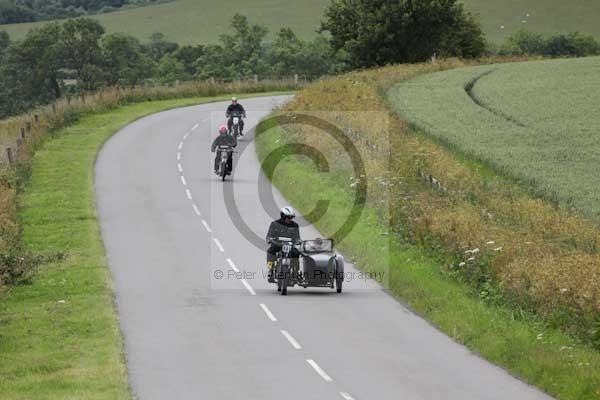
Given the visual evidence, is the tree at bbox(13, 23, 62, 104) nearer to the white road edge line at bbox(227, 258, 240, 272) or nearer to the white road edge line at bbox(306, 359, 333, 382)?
the white road edge line at bbox(227, 258, 240, 272)

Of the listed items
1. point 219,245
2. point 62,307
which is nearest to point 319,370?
point 62,307

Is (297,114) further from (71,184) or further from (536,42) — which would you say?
(536,42)

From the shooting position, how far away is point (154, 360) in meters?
20.5

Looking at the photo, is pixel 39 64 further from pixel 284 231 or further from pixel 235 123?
pixel 284 231

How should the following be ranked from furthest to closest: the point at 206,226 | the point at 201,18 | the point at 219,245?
the point at 201,18
the point at 206,226
the point at 219,245

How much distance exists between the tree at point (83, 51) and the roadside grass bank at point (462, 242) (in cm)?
6549

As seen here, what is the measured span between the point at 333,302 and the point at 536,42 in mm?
113577

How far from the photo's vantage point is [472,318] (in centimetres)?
2223

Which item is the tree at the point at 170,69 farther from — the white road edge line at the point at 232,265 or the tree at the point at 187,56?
the white road edge line at the point at 232,265

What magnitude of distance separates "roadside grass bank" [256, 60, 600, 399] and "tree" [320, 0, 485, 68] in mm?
39953

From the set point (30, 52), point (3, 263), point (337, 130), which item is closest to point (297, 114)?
point (337, 130)

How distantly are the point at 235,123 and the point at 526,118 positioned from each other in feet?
44.7

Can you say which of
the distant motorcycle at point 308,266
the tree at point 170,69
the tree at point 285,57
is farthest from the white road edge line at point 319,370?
the tree at point 170,69

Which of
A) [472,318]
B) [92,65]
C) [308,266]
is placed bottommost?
[92,65]
